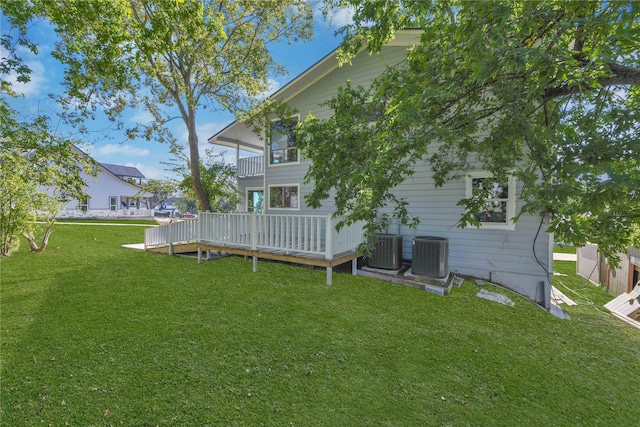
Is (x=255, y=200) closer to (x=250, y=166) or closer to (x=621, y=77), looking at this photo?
(x=250, y=166)

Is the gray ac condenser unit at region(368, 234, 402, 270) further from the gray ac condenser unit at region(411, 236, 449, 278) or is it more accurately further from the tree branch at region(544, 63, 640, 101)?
the tree branch at region(544, 63, 640, 101)

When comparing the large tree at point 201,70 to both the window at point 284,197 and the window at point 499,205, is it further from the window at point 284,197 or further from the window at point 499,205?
the window at point 499,205

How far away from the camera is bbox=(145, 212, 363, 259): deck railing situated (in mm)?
5910

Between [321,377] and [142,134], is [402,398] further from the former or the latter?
[142,134]

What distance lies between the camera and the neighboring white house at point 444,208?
590cm

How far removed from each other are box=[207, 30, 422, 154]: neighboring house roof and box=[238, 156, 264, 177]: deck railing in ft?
3.21

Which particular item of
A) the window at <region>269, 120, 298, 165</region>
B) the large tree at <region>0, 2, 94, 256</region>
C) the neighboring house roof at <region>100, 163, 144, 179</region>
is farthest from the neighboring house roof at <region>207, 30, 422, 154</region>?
the neighboring house roof at <region>100, 163, 144, 179</region>

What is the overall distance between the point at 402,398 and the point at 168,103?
10.6m

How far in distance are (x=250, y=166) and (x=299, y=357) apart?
9923 millimetres

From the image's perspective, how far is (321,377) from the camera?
2.95m

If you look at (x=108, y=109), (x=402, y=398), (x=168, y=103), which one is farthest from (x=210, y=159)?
(x=402, y=398)

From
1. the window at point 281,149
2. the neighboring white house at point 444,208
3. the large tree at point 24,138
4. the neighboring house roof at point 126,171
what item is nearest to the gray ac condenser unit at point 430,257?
the neighboring white house at point 444,208

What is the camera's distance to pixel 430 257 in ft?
19.7

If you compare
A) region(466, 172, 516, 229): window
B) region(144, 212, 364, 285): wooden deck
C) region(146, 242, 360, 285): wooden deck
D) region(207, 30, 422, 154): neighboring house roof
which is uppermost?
region(207, 30, 422, 154): neighboring house roof
